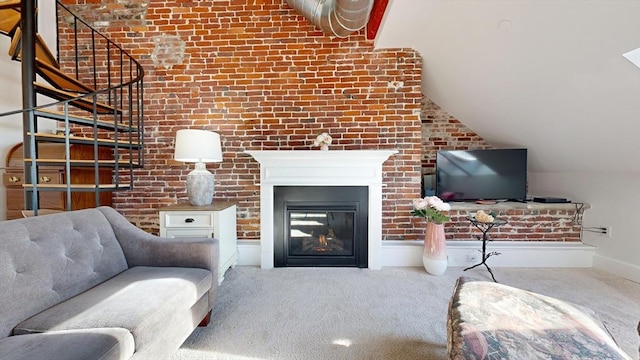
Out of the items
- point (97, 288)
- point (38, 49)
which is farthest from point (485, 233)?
point (38, 49)

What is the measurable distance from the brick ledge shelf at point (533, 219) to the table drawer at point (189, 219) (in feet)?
8.68

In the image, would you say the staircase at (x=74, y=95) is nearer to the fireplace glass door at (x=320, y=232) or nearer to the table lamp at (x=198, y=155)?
the table lamp at (x=198, y=155)

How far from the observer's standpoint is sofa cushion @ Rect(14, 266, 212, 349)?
1095mm

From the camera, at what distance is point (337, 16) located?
2418mm

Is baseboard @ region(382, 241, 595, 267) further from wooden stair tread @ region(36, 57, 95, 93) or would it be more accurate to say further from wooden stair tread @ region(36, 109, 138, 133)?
wooden stair tread @ region(36, 57, 95, 93)

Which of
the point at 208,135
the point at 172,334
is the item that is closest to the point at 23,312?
the point at 172,334

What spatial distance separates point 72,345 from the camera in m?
0.93

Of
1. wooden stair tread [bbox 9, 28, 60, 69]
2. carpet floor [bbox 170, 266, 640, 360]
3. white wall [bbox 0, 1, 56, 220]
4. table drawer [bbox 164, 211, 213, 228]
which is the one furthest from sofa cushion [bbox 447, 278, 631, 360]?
white wall [bbox 0, 1, 56, 220]

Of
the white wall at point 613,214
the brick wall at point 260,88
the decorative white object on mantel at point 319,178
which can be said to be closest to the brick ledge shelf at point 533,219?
the white wall at point 613,214

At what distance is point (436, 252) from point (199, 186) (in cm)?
252

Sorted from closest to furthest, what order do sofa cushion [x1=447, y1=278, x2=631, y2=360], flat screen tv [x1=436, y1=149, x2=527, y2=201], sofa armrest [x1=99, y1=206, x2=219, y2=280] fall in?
sofa cushion [x1=447, y1=278, x2=631, y2=360] → sofa armrest [x1=99, y1=206, x2=219, y2=280] → flat screen tv [x1=436, y1=149, x2=527, y2=201]

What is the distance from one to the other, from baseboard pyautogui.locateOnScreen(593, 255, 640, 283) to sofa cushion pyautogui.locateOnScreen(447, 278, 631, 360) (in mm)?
2035

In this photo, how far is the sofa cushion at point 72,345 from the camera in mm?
893

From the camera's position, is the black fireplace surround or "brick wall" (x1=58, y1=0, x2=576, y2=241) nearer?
the black fireplace surround
